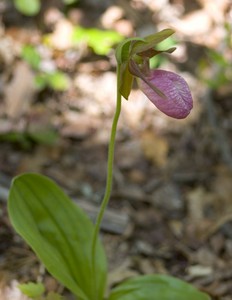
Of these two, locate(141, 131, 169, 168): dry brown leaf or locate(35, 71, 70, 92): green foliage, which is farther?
locate(35, 71, 70, 92): green foliage

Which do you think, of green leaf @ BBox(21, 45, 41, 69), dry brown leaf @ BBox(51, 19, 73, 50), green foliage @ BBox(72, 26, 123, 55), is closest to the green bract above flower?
green leaf @ BBox(21, 45, 41, 69)

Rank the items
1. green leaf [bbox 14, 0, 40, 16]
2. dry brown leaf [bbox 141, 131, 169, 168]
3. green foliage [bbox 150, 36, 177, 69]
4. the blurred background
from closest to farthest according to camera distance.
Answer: the blurred background
dry brown leaf [bbox 141, 131, 169, 168]
green foliage [bbox 150, 36, 177, 69]
green leaf [bbox 14, 0, 40, 16]

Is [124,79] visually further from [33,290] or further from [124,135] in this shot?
[124,135]

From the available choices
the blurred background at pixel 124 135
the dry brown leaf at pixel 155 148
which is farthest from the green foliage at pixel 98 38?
the dry brown leaf at pixel 155 148

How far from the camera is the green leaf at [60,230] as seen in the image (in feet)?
5.84

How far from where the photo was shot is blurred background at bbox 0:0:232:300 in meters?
2.47

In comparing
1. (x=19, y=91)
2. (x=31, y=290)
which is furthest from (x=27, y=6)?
(x=31, y=290)

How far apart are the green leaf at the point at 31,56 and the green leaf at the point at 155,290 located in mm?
2019

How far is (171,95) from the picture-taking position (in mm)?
1503

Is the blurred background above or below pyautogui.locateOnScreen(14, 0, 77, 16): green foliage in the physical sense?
below

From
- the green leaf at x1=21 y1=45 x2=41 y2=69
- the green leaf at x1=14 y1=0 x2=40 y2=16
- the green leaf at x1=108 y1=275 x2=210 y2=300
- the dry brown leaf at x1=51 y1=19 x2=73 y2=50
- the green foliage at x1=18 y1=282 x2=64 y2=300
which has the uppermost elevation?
the green leaf at x1=14 y1=0 x2=40 y2=16

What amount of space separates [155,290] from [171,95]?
0.81 metres

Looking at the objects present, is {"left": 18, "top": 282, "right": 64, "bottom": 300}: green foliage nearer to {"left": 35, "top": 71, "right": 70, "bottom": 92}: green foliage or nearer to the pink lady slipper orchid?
the pink lady slipper orchid

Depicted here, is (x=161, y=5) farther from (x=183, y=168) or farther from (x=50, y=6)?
(x=183, y=168)
